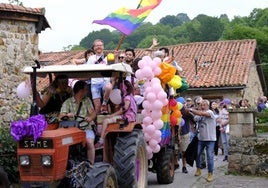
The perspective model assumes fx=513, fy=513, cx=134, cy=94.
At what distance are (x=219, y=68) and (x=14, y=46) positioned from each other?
65.3 feet

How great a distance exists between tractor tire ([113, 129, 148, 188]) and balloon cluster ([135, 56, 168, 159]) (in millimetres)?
1051

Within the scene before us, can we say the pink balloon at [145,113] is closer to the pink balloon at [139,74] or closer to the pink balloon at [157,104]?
the pink balloon at [157,104]

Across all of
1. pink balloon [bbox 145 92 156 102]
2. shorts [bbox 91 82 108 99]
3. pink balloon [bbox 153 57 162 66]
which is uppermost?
pink balloon [bbox 153 57 162 66]

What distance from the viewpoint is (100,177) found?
20.3ft

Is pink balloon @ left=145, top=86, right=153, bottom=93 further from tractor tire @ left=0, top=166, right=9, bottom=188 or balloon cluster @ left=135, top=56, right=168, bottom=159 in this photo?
tractor tire @ left=0, top=166, right=9, bottom=188

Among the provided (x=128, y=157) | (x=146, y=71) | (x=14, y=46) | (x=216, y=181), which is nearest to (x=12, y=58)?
(x=14, y=46)

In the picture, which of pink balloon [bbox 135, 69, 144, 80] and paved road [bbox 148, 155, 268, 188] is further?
paved road [bbox 148, 155, 268, 188]

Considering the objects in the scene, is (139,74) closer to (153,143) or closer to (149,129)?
(149,129)

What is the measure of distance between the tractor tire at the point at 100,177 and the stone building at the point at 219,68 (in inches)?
755

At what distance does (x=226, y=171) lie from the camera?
1155 centimetres

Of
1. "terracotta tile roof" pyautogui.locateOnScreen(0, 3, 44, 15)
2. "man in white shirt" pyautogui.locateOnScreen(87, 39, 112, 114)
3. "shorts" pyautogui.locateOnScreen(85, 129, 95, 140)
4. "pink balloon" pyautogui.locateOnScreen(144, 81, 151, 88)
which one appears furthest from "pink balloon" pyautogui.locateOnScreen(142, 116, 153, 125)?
"terracotta tile roof" pyautogui.locateOnScreen(0, 3, 44, 15)

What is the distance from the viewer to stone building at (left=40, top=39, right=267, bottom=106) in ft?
91.4

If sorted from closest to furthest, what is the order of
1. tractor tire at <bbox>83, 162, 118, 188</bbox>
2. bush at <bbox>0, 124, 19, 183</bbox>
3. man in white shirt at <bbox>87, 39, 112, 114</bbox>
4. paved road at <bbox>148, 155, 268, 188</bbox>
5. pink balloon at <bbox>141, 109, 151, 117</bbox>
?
tractor tire at <bbox>83, 162, 118, 188</bbox>
man in white shirt at <bbox>87, 39, 112, 114</bbox>
bush at <bbox>0, 124, 19, 183</bbox>
pink balloon at <bbox>141, 109, 151, 117</bbox>
paved road at <bbox>148, 155, 268, 188</bbox>

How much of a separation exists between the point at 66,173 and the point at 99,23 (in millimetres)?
4035
